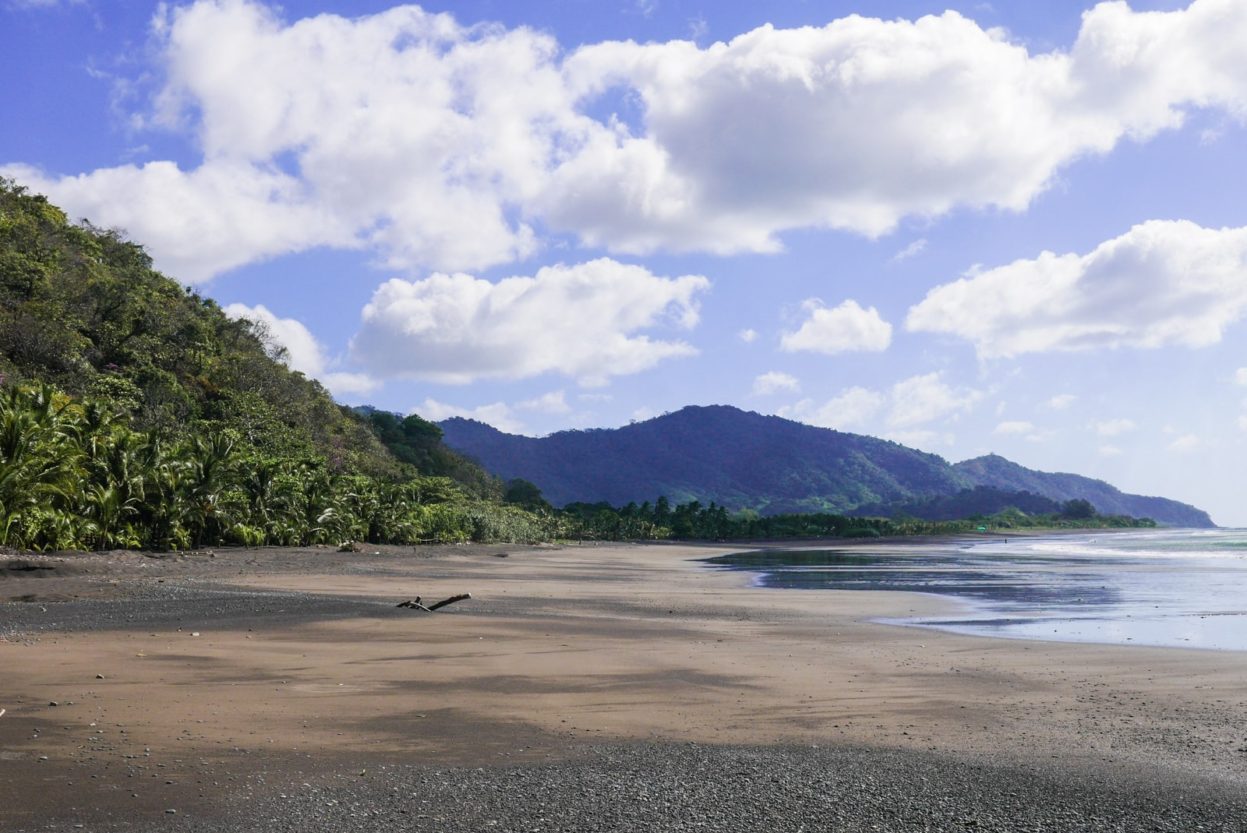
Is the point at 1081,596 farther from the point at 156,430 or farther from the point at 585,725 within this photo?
the point at 156,430

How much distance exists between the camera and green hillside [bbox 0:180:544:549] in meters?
31.4

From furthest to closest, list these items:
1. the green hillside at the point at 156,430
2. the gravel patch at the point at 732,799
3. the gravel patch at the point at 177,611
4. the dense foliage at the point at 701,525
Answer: the dense foliage at the point at 701,525
the green hillside at the point at 156,430
the gravel patch at the point at 177,611
the gravel patch at the point at 732,799

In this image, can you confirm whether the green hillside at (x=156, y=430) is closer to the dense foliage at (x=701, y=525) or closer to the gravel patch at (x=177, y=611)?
the gravel patch at (x=177, y=611)

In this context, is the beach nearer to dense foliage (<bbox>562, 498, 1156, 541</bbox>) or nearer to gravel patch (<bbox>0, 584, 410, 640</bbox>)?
gravel patch (<bbox>0, 584, 410, 640</bbox>)

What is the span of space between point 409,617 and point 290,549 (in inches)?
1025

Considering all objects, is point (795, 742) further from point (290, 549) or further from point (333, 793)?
point (290, 549)

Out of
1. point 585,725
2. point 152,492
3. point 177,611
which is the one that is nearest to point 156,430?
point 152,492

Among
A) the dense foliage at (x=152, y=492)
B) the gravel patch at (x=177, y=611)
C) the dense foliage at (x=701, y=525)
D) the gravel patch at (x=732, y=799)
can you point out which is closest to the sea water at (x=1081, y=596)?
the gravel patch at (x=732, y=799)

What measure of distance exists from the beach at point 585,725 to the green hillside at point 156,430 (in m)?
12.2

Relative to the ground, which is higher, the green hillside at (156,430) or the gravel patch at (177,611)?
the green hillside at (156,430)

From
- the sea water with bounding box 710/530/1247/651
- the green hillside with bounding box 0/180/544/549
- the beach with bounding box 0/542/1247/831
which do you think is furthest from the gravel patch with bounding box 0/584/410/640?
the sea water with bounding box 710/530/1247/651

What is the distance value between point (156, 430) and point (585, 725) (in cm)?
3565

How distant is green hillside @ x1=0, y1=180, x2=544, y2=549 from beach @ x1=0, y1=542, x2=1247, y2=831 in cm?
1225

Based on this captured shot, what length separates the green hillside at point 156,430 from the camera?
31438 millimetres
